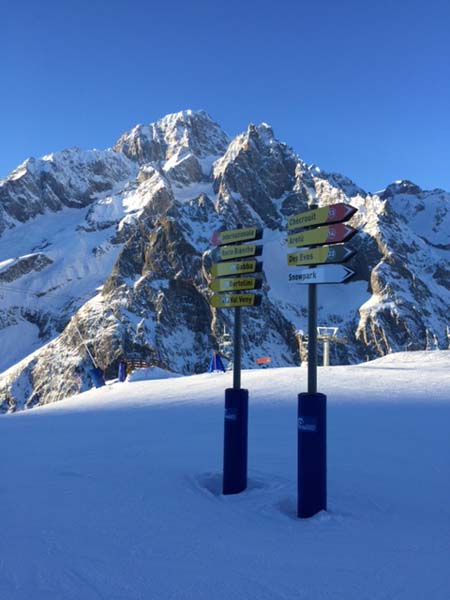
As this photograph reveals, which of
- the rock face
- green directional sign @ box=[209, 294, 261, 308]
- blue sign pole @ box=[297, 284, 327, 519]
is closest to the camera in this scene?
blue sign pole @ box=[297, 284, 327, 519]

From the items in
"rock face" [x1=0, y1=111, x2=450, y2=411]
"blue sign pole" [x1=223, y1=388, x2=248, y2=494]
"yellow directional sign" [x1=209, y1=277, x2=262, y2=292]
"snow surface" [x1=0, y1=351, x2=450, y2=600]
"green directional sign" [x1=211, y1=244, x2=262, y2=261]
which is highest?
"rock face" [x1=0, y1=111, x2=450, y2=411]

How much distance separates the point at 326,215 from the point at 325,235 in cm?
23

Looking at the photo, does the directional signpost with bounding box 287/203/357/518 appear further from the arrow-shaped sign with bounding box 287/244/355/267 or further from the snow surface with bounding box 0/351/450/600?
the snow surface with bounding box 0/351/450/600

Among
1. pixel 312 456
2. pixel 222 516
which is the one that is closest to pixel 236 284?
pixel 312 456

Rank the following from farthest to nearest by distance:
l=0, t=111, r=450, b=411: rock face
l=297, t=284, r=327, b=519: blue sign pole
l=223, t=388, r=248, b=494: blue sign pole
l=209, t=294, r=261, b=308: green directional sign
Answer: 1. l=0, t=111, r=450, b=411: rock face
2. l=209, t=294, r=261, b=308: green directional sign
3. l=223, t=388, r=248, b=494: blue sign pole
4. l=297, t=284, r=327, b=519: blue sign pole

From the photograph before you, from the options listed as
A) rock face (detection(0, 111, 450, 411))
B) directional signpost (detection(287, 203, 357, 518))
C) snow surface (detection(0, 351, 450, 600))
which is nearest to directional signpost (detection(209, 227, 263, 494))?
snow surface (detection(0, 351, 450, 600))

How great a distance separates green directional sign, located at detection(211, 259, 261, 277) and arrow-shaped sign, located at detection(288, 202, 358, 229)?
1.23 meters

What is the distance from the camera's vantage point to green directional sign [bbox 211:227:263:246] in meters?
7.95

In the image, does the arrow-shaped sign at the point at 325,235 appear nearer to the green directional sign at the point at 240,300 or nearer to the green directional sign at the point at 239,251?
the green directional sign at the point at 239,251

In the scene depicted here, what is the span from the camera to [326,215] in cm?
637

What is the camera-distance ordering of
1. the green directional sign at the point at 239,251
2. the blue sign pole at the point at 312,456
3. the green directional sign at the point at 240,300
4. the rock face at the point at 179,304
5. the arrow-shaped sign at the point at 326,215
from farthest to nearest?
the rock face at the point at 179,304 < the green directional sign at the point at 240,300 < the green directional sign at the point at 239,251 < the arrow-shaped sign at the point at 326,215 < the blue sign pole at the point at 312,456

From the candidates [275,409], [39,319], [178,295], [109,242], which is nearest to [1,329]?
[39,319]

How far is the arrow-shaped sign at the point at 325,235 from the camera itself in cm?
621

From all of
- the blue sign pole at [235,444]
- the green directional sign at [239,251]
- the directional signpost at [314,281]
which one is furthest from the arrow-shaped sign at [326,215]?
the blue sign pole at [235,444]
